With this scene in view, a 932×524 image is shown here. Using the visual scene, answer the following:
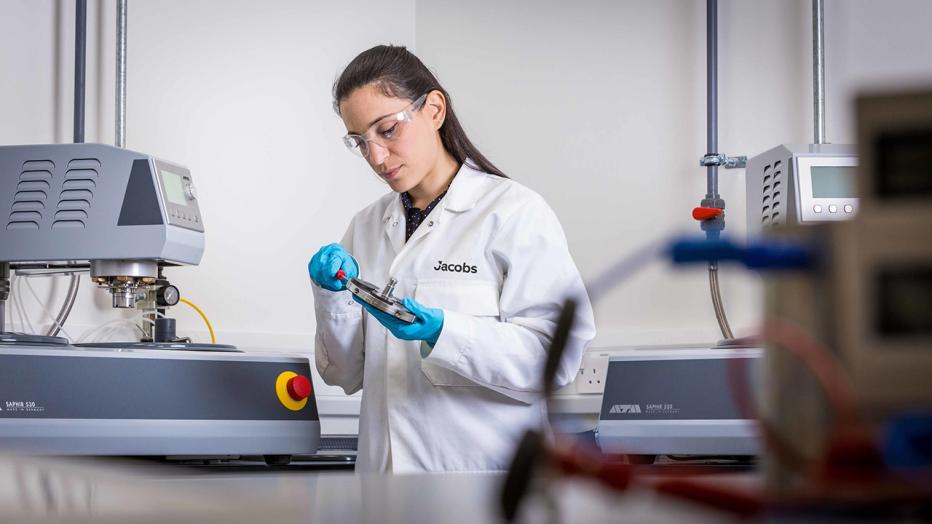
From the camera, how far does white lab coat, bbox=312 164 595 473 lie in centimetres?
163

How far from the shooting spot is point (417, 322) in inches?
62.2

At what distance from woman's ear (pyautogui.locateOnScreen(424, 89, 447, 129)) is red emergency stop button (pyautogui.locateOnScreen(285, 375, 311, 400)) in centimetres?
50

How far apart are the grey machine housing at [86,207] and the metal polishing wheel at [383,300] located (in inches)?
13.3

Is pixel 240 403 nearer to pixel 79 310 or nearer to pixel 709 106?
pixel 79 310

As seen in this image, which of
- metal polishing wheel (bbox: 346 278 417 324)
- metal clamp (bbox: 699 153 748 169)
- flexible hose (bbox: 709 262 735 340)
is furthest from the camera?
metal clamp (bbox: 699 153 748 169)

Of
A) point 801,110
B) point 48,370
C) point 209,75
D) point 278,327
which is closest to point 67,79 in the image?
point 209,75

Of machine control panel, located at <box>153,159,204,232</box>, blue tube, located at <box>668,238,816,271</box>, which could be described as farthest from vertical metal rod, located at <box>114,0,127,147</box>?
blue tube, located at <box>668,238,816,271</box>

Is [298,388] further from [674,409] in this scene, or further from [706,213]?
[706,213]

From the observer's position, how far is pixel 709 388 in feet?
5.63

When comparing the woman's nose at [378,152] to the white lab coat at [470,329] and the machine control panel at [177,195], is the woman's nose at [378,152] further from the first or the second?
the machine control panel at [177,195]

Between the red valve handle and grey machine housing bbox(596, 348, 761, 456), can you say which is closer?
grey machine housing bbox(596, 348, 761, 456)

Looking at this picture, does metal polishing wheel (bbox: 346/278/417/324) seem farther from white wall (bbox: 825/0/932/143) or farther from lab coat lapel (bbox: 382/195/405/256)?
white wall (bbox: 825/0/932/143)

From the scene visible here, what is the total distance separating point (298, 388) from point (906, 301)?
1.51m

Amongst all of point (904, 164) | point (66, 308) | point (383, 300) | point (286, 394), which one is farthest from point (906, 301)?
point (66, 308)
